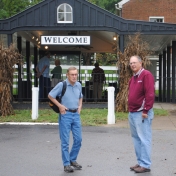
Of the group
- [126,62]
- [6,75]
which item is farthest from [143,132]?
[6,75]

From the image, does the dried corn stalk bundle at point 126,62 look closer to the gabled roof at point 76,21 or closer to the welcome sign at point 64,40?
the gabled roof at point 76,21

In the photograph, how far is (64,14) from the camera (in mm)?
15234

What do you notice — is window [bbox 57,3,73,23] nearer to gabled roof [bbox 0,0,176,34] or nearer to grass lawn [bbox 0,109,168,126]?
gabled roof [bbox 0,0,176,34]

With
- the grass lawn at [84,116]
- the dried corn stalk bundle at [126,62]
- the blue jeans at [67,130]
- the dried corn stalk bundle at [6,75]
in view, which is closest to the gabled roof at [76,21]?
the dried corn stalk bundle at [126,62]

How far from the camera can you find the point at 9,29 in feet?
49.8

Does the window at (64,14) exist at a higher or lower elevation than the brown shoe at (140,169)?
higher

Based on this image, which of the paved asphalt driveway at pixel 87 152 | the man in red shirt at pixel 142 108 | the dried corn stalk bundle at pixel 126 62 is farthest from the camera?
the dried corn stalk bundle at pixel 126 62

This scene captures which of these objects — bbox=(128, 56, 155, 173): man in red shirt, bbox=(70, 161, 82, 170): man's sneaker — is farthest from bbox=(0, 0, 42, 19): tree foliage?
bbox=(128, 56, 155, 173): man in red shirt

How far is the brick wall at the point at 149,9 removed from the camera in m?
34.6

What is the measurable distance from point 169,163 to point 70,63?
13.5 meters

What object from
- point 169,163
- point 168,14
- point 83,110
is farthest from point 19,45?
point 168,14

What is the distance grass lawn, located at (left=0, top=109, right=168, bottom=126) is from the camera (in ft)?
41.4

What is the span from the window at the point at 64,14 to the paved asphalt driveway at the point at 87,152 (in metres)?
4.97

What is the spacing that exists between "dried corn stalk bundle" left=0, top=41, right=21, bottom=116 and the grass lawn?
1.23 feet
